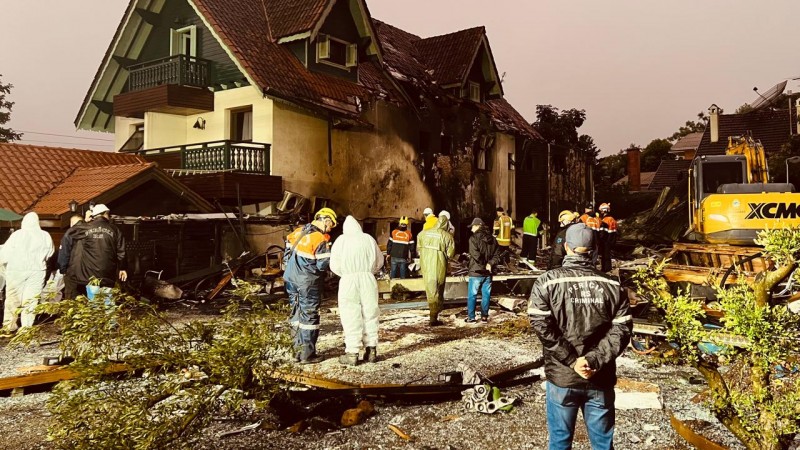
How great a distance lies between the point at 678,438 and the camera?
4.87 m

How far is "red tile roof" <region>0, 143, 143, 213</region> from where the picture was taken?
1250cm

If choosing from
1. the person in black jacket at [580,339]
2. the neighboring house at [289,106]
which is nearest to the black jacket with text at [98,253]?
the neighboring house at [289,106]

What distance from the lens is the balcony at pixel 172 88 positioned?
1719 cm

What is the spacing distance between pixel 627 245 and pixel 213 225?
19.3m

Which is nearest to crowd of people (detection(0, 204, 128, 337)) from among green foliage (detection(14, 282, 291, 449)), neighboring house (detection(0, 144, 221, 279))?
neighboring house (detection(0, 144, 221, 279))

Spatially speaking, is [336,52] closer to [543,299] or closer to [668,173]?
[543,299]

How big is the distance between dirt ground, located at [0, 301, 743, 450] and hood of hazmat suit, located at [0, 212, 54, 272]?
4.68ft

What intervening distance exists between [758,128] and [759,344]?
42125mm

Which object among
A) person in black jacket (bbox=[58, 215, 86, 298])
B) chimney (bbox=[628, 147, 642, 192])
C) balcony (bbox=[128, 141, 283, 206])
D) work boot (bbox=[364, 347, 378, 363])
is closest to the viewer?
work boot (bbox=[364, 347, 378, 363])

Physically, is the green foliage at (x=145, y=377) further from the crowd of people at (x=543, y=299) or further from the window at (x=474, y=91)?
the window at (x=474, y=91)

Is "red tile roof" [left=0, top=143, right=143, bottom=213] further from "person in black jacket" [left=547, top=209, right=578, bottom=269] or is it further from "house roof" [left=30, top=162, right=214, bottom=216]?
"person in black jacket" [left=547, top=209, right=578, bottom=269]

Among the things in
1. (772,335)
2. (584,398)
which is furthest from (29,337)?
(772,335)

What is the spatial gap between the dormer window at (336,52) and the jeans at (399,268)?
8091mm

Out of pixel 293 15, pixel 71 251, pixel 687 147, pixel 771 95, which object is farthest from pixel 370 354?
pixel 687 147
